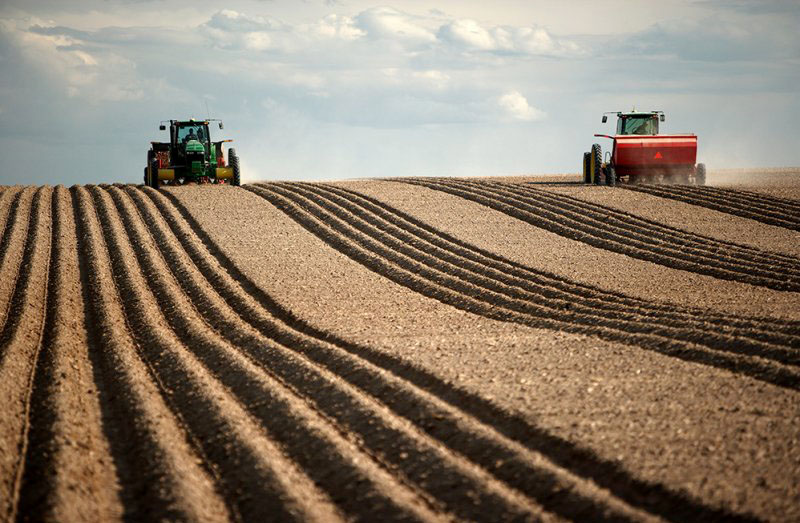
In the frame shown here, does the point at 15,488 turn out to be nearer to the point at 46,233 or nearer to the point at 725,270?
the point at 725,270

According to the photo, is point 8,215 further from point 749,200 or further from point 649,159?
point 749,200

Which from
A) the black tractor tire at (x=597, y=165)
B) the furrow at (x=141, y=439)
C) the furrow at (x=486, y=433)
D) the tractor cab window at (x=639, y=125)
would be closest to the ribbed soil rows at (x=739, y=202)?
the black tractor tire at (x=597, y=165)

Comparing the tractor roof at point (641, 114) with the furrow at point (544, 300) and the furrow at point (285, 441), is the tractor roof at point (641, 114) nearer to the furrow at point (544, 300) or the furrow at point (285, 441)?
the furrow at point (544, 300)

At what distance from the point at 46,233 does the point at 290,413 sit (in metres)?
13.4

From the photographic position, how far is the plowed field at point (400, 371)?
6.25 metres

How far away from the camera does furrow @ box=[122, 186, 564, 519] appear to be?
5965mm

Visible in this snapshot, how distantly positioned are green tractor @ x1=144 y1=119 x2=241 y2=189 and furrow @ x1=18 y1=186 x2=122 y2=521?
1384 centimetres

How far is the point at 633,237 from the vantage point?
60.3ft

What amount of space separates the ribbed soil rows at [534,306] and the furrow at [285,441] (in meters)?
3.85

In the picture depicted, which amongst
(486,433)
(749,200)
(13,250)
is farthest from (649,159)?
(486,433)

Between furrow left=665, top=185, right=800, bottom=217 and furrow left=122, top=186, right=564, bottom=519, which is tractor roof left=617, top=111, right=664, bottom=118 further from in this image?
furrow left=122, top=186, right=564, bottom=519

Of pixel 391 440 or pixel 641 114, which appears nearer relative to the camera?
pixel 391 440

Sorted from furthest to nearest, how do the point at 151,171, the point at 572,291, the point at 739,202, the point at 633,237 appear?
the point at 151,171 < the point at 739,202 < the point at 633,237 < the point at 572,291

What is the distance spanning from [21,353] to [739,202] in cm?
1847
